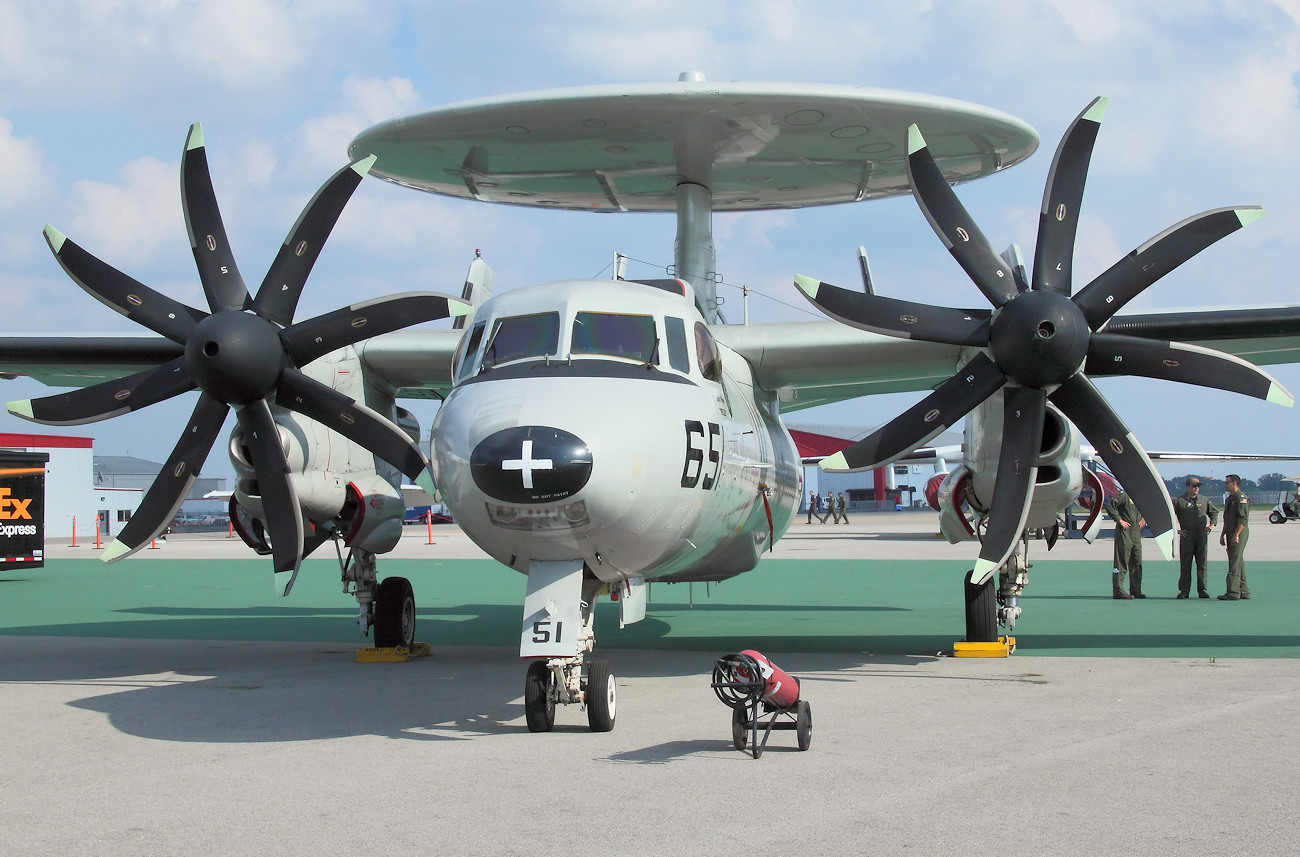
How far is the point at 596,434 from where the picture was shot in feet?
25.3

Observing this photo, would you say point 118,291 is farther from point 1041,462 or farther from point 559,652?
point 1041,462

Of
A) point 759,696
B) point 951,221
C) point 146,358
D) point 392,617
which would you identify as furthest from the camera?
point 392,617

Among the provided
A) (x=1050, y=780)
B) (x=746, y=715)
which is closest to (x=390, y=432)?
(x=746, y=715)

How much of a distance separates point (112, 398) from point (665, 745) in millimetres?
6669

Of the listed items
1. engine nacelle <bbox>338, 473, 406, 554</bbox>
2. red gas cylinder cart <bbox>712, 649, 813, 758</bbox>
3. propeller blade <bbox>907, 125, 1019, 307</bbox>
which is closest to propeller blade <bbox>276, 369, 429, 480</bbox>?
engine nacelle <bbox>338, 473, 406, 554</bbox>

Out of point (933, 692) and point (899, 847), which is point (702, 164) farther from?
point (899, 847)

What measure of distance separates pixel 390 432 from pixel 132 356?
305cm

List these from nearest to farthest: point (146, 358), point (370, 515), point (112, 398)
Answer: point (112, 398), point (146, 358), point (370, 515)

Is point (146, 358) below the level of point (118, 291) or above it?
below

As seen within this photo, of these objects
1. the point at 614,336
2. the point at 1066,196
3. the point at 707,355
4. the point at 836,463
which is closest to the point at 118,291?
the point at 614,336

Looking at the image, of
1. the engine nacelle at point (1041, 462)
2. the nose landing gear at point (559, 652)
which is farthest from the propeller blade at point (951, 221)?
the nose landing gear at point (559, 652)

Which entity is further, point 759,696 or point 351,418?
point 351,418

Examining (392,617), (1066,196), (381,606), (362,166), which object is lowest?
(392,617)

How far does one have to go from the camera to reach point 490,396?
820 cm
